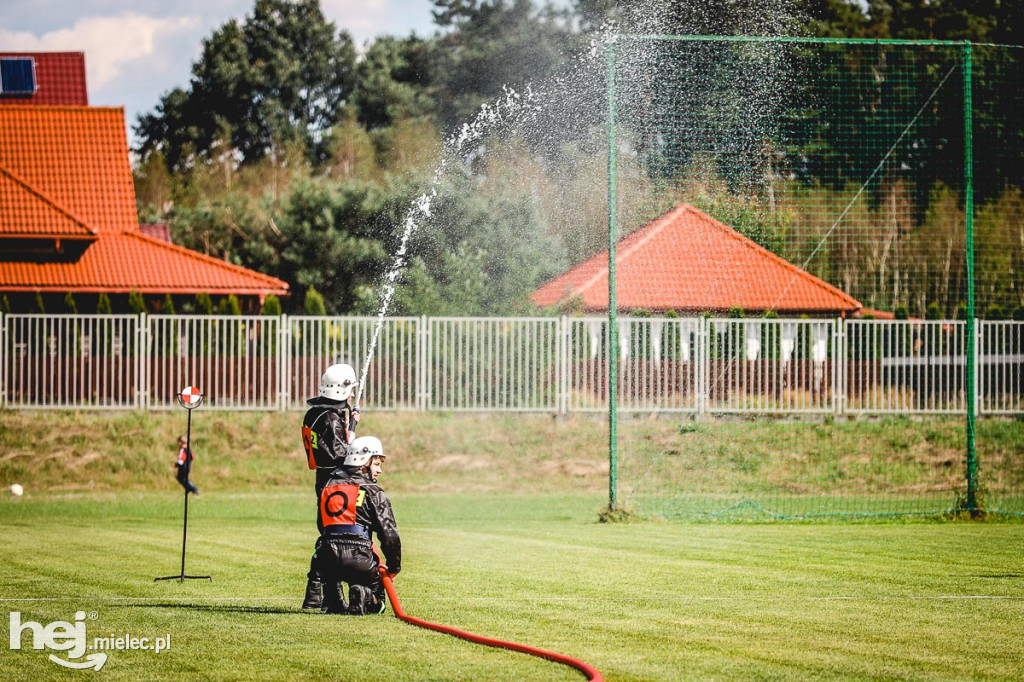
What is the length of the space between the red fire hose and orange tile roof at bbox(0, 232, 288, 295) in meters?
26.3

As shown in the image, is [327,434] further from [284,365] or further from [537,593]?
[284,365]

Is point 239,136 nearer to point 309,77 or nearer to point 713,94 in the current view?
Answer: point 309,77

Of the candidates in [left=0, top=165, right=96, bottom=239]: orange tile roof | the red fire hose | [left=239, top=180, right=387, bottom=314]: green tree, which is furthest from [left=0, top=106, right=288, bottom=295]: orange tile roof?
the red fire hose

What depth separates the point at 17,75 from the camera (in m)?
44.7

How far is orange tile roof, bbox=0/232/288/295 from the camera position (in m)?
33.8

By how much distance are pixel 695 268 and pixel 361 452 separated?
14081 millimetres

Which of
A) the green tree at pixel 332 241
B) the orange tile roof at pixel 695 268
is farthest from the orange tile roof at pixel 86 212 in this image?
the orange tile roof at pixel 695 268

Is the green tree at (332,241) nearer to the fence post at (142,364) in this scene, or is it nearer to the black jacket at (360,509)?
the fence post at (142,364)

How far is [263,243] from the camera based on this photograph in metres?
49.7

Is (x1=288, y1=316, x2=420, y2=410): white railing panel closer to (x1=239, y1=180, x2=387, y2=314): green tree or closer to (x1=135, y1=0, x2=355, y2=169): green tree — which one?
(x1=239, y1=180, x2=387, y2=314): green tree

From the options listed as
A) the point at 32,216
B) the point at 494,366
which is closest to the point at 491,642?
the point at 494,366

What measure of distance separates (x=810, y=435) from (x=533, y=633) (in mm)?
17187

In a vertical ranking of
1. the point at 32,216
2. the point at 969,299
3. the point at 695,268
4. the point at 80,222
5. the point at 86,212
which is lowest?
the point at 969,299

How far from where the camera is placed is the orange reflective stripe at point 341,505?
916 centimetres
